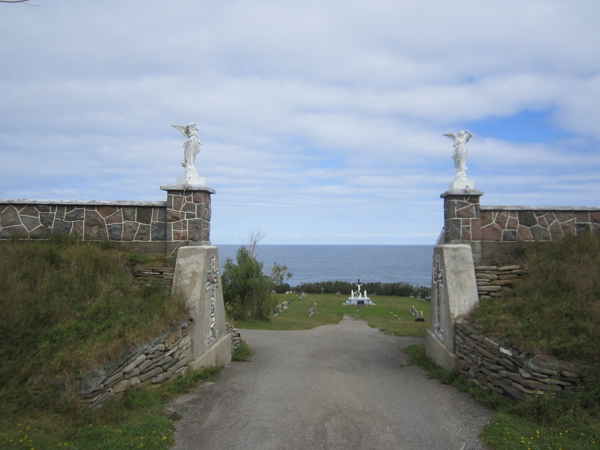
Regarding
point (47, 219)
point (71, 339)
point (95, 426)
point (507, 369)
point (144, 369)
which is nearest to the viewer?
point (95, 426)

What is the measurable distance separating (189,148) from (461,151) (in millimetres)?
5835

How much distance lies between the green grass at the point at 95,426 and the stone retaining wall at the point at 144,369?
14 centimetres

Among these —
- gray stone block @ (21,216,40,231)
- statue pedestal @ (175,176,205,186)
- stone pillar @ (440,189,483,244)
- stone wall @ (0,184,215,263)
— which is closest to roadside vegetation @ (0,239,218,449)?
gray stone block @ (21,216,40,231)

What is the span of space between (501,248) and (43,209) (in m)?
9.75

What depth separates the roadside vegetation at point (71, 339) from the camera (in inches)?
181

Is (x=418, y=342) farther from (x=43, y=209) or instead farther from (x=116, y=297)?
(x=43, y=209)

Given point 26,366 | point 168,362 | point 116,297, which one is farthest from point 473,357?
point 26,366

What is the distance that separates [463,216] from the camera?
928cm

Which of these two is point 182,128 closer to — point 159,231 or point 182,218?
point 182,218

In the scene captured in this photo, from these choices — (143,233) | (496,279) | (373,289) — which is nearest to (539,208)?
(496,279)

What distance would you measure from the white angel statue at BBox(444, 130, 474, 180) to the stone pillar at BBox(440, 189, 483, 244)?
1.46 ft

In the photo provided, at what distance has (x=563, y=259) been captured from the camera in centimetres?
825

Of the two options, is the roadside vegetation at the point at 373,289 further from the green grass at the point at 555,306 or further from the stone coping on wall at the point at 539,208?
the green grass at the point at 555,306

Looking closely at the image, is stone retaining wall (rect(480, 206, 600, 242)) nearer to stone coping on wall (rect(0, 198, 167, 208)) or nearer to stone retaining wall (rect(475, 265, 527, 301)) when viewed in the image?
stone retaining wall (rect(475, 265, 527, 301))
